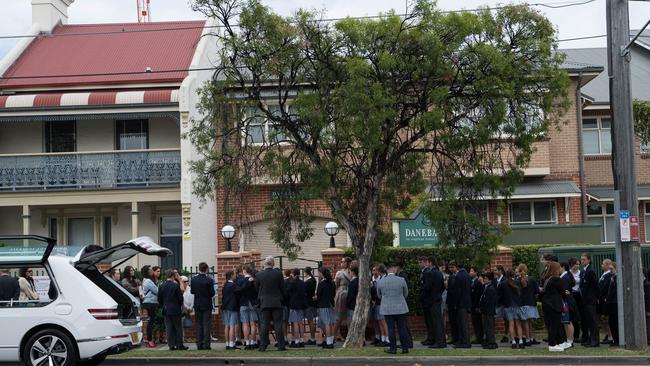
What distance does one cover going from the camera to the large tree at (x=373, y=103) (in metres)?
14.8

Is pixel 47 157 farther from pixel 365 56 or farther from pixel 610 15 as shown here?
pixel 610 15

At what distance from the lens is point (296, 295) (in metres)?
17.0

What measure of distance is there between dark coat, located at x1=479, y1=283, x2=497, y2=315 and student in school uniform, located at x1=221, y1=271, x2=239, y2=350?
16.0ft

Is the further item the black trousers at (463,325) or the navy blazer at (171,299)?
the navy blazer at (171,299)

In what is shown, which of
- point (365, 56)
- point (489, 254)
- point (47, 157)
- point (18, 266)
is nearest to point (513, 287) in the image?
point (489, 254)

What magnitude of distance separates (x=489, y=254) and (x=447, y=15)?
4630mm

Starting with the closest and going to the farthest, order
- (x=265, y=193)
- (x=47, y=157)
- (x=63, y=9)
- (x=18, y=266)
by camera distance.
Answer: (x=18, y=266) → (x=265, y=193) → (x=47, y=157) → (x=63, y=9)

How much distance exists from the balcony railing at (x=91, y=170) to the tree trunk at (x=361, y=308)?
1129 centimetres

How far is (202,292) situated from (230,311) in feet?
2.40

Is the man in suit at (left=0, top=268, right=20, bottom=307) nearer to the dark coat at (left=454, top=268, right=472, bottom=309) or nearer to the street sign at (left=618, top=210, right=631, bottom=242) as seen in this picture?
the dark coat at (left=454, top=268, right=472, bottom=309)

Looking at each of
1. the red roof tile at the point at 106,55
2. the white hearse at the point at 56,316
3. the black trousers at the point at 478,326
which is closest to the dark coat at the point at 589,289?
the black trousers at the point at 478,326

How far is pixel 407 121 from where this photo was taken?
50.9 feet

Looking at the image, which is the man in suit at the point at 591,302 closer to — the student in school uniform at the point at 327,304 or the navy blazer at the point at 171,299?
the student in school uniform at the point at 327,304

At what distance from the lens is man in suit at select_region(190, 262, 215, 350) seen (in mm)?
16594
